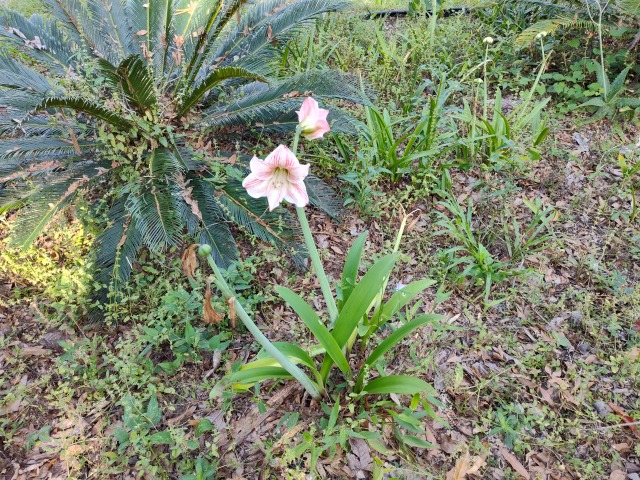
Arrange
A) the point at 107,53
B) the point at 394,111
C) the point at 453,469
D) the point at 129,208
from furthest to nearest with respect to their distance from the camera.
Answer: the point at 394,111, the point at 107,53, the point at 129,208, the point at 453,469

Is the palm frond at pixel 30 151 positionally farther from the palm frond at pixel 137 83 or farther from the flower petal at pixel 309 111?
the flower petal at pixel 309 111

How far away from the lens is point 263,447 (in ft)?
5.72

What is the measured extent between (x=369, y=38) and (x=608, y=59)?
76.0 inches

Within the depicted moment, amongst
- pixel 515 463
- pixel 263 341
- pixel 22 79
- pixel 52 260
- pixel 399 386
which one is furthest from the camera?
pixel 52 260

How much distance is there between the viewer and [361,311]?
1.64 m

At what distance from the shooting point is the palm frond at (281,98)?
2.43m

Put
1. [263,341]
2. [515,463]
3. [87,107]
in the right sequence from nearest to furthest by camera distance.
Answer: [263,341] → [515,463] → [87,107]

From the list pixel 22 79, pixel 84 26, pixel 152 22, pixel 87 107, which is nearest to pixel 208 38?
pixel 152 22

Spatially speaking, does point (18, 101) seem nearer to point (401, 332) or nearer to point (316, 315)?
point (316, 315)

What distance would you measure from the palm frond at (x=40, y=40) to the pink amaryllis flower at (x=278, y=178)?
74.9 inches

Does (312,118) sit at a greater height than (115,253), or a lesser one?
greater

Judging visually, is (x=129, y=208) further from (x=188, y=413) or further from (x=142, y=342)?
(x=188, y=413)

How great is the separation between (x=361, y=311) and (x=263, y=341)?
0.40 meters

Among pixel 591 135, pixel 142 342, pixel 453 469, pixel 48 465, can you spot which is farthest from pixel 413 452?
pixel 591 135
